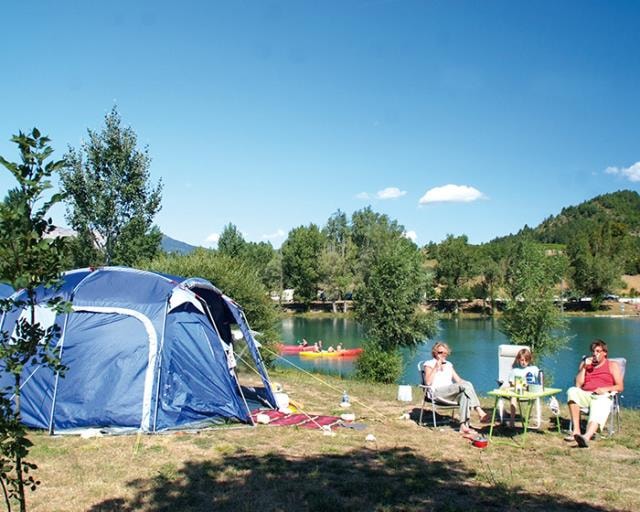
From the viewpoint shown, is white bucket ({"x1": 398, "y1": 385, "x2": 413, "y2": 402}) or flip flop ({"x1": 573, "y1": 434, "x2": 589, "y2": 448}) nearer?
flip flop ({"x1": 573, "y1": 434, "x2": 589, "y2": 448})

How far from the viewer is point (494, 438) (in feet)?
23.3

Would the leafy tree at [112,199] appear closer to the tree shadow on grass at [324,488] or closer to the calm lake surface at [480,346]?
the calm lake surface at [480,346]

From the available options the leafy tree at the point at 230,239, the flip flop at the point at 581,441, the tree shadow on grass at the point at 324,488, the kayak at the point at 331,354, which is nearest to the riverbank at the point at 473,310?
the leafy tree at the point at 230,239

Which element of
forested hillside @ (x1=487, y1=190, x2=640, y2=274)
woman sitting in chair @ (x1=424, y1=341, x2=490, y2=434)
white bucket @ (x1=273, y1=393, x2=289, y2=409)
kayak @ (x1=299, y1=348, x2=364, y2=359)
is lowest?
kayak @ (x1=299, y1=348, x2=364, y2=359)

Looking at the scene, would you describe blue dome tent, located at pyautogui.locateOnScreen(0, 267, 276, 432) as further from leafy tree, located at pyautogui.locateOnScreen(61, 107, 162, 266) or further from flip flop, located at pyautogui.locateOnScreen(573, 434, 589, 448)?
leafy tree, located at pyautogui.locateOnScreen(61, 107, 162, 266)

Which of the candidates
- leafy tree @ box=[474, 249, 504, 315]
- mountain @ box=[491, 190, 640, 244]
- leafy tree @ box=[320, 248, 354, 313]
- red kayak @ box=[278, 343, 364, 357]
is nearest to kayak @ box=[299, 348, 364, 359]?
red kayak @ box=[278, 343, 364, 357]

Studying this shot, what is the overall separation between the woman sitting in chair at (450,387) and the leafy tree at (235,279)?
10.4 meters

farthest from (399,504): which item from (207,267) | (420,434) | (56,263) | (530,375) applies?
(207,267)

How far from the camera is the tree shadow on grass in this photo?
15.4 ft

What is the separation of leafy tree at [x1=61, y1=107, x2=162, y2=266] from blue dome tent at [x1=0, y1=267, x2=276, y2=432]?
34.1ft

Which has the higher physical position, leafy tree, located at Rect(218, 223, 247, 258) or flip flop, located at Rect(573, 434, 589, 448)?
leafy tree, located at Rect(218, 223, 247, 258)

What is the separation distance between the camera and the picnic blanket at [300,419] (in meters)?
7.76

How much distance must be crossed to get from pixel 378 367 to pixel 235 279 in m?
5.19

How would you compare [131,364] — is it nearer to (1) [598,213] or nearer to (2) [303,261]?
(2) [303,261]
